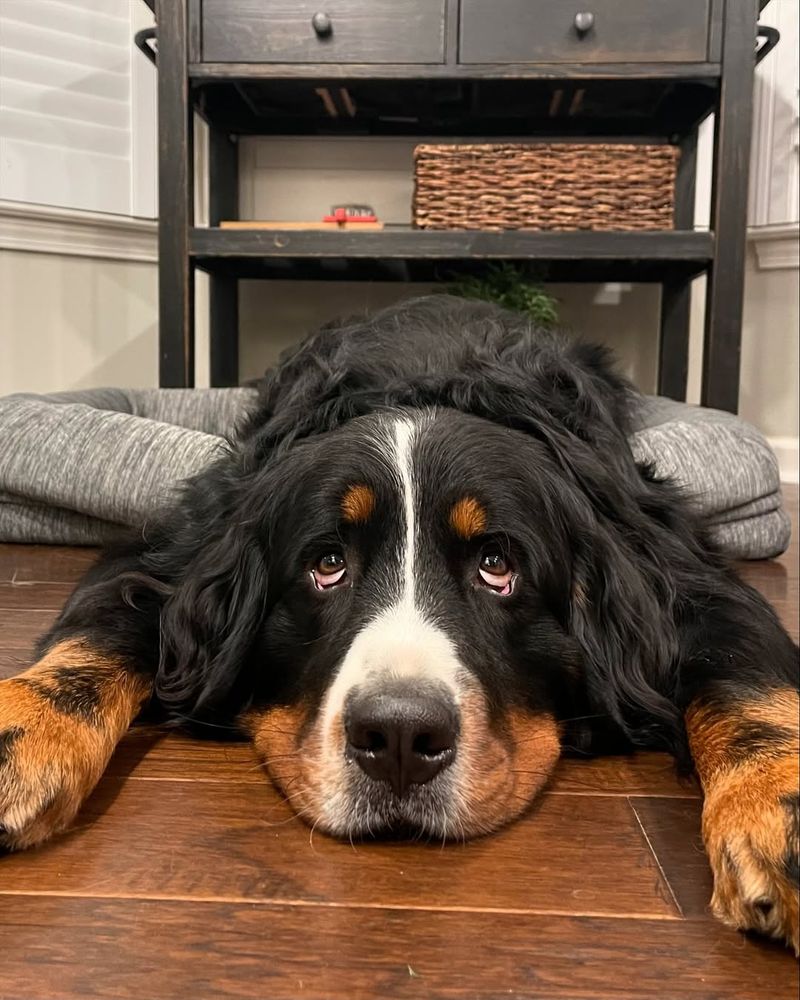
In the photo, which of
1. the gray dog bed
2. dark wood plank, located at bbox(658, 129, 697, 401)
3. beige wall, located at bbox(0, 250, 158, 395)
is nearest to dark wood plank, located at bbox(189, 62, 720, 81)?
dark wood plank, located at bbox(658, 129, 697, 401)

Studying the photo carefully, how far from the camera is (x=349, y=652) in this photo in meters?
1.27

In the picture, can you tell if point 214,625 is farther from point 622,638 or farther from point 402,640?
point 622,638

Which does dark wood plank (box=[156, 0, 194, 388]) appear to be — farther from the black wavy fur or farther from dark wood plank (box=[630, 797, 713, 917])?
dark wood plank (box=[630, 797, 713, 917])

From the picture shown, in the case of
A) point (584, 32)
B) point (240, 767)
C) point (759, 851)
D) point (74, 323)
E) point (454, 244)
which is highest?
point (584, 32)

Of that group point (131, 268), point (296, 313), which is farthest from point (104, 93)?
point (296, 313)

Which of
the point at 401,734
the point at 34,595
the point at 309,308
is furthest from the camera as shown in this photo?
the point at 309,308

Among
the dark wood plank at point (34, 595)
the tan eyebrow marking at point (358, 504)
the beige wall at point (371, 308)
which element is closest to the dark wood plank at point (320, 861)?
the tan eyebrow marking at point (358, 504)

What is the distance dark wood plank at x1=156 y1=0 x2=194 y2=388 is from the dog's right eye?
8.13ft

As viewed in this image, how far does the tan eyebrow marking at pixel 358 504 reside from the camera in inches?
55.7

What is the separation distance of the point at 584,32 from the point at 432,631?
9.50ft

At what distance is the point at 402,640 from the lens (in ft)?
4.09

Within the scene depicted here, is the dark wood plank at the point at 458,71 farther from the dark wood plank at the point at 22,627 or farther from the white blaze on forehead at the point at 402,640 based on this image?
the white blaze on forehead at the point at 402,640

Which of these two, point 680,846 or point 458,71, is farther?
point 458,71

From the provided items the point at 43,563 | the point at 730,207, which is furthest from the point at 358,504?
the point at 730,207
